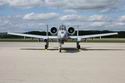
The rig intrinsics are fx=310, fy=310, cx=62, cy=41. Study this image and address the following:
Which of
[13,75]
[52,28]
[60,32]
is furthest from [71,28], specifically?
[13,75]

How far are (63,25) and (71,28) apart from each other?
3146mm

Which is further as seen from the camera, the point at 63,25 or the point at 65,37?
the point at 63,25

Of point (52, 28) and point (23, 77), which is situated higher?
point (52, 28)

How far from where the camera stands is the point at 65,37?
100ft

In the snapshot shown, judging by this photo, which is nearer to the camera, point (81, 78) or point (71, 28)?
point (81, 78)

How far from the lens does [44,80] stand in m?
11.2

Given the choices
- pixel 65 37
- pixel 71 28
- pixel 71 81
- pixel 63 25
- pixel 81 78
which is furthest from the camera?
pixel 71 28

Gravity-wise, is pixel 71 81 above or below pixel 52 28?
below

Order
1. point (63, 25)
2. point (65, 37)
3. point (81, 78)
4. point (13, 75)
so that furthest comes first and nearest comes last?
1. point (63, 25)
2. point (65, 37)
3. point (13, 75)
4. point (81, 78)

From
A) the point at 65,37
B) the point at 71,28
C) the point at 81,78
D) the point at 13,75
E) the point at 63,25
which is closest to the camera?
the point at 81,78

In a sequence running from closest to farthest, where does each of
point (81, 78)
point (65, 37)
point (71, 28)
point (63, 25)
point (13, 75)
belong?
1. point (81, 78)
2. point (13, 75)
3. point (65, 37)
4. point (63, 25)
5. point (71, 28)

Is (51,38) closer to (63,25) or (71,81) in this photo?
(63,25)

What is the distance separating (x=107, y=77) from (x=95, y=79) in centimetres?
74

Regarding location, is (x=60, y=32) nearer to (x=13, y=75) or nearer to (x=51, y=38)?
(x=51, y=38)
